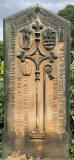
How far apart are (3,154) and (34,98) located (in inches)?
44.2

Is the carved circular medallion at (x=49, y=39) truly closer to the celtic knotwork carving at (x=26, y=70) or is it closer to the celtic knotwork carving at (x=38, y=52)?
the celtic knotwork carving at (x=38, y=52)

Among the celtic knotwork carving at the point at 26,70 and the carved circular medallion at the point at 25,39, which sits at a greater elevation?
the carved circular medallion at the point at 25,39

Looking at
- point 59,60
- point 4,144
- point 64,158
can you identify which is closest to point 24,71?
point 59,60

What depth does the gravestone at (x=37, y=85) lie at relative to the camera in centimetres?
440

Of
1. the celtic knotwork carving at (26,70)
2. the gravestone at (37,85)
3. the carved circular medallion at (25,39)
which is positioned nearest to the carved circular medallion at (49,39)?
the gravestone at (37,85)

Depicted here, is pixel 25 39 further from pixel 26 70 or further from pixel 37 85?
pixel 37 85

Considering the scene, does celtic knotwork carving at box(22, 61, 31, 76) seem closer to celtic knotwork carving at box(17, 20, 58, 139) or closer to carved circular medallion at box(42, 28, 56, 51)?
celtic knotwork carving at box(17, 20, 58, 139)

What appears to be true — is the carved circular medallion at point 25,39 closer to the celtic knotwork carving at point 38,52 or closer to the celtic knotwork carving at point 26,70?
the celtic knotwork carving at point 38,52

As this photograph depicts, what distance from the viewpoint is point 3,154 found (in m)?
4.55

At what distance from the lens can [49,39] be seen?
439 cm

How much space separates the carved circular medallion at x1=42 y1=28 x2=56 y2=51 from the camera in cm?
439

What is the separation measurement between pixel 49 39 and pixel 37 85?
2.64 feet

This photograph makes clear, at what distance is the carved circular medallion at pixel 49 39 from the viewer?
4.39 m

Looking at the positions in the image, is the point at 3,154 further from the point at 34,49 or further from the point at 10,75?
the point at 34,49
